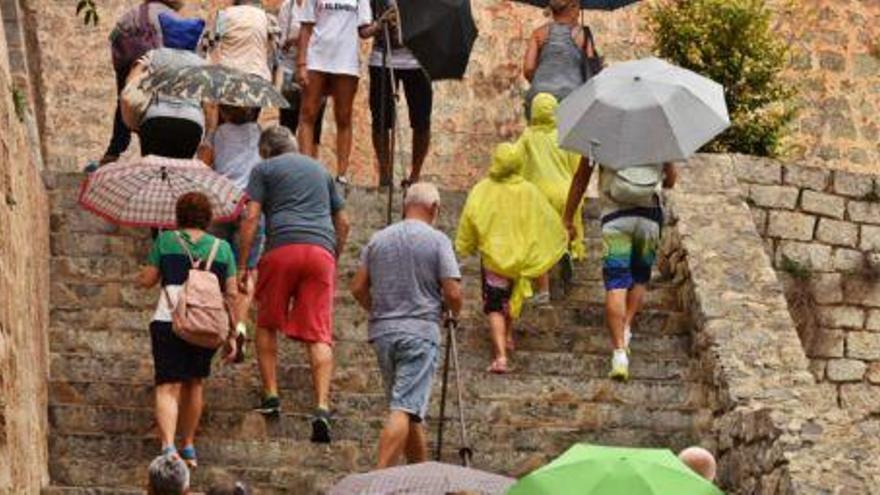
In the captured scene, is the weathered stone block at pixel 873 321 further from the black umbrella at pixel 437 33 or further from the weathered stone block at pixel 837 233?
the black umbrella at pixel 437 33

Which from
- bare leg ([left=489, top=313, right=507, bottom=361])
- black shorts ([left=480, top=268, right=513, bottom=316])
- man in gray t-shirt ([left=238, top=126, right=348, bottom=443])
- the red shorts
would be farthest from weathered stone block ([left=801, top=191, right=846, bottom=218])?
the red shorts

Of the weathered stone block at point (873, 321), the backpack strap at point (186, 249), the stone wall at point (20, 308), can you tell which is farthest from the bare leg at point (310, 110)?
the backpack strap at point (186, 249)

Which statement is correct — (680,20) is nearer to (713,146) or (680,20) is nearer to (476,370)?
(713,146)

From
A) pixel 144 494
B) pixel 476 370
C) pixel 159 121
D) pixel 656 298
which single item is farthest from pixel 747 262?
pixel 144 494

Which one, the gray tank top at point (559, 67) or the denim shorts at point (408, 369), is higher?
the gray tank top at point (559, 67)

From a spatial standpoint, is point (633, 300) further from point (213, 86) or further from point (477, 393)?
point (213, 86)

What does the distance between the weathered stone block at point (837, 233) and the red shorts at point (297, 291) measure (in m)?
5.16

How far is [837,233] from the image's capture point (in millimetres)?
21516

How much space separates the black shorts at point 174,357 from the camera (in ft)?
53.1

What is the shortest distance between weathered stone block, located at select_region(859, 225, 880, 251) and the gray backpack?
3.51 metres

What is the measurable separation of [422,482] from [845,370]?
804 centimetres

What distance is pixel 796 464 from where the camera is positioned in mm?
15695

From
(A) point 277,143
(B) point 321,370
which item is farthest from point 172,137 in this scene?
(B) point 321,370

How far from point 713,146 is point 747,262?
21.5 ft
